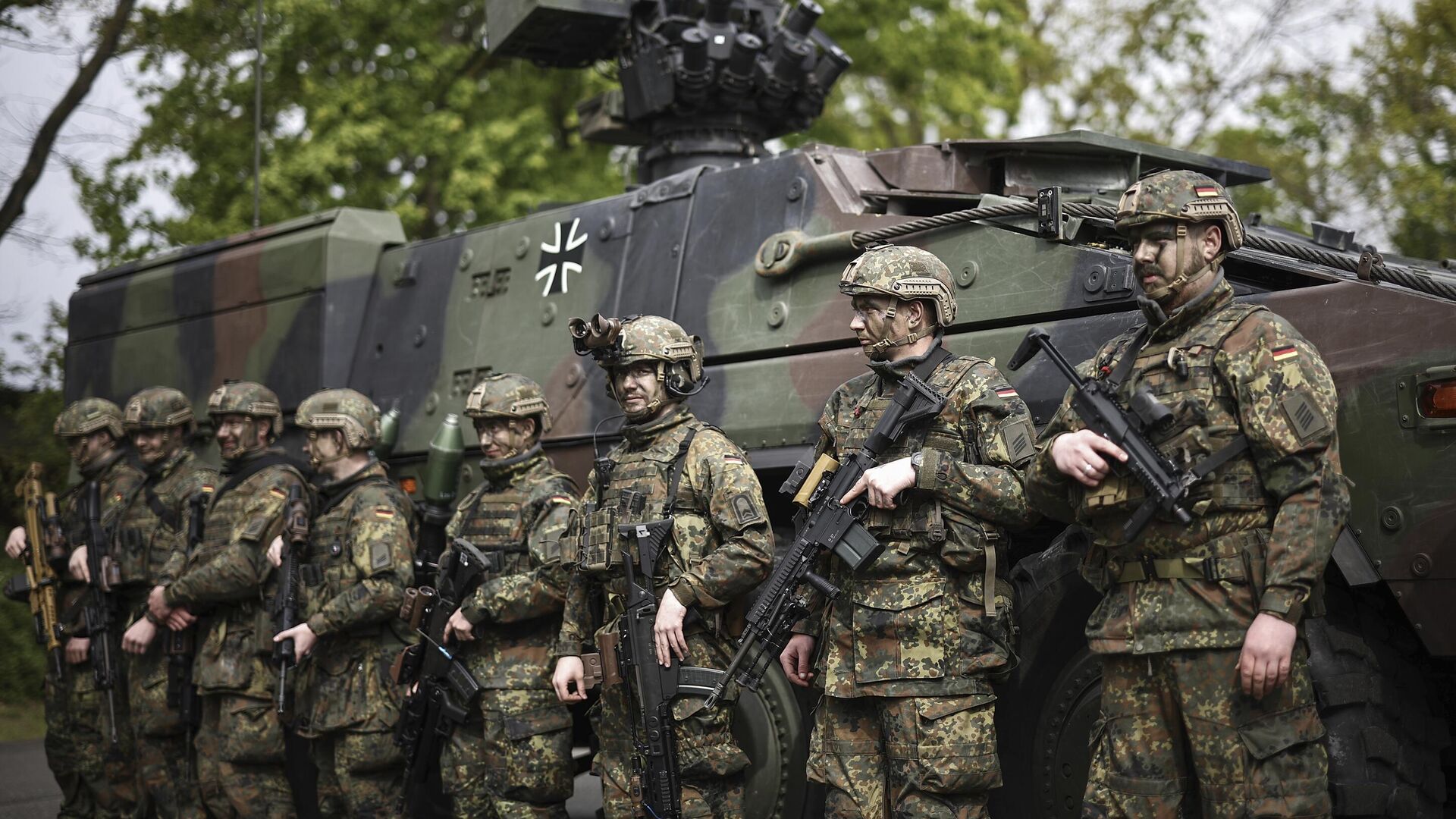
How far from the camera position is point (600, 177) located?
19.3 metres

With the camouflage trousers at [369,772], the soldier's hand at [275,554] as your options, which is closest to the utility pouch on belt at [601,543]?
the camouflage trousers at [369,772]

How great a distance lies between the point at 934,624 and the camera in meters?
4.58

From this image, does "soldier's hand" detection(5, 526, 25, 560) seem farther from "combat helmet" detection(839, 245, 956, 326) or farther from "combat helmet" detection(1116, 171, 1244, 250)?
"combat helmet" detection(1116, 171, 1244, 250)

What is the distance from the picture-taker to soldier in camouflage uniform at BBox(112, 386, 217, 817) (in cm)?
772

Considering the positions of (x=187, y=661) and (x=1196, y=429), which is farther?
(x=187, y=661)

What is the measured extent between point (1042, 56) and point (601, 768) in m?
19.1

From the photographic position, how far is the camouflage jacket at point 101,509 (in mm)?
8422

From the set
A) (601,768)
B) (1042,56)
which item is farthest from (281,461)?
(1042,56)

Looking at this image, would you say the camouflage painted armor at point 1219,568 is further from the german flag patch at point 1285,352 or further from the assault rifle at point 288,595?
the assault rifle at point 288,595

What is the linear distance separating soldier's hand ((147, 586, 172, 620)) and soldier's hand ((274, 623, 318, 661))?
3.07 ft

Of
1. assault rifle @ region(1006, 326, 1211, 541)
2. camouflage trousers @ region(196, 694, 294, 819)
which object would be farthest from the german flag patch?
camouflage trousers @ region(196, 694, 294, 819)

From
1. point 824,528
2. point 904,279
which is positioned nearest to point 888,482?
point 824,528

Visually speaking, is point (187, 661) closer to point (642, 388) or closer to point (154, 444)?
point (154, 444)

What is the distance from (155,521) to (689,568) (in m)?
4.03
